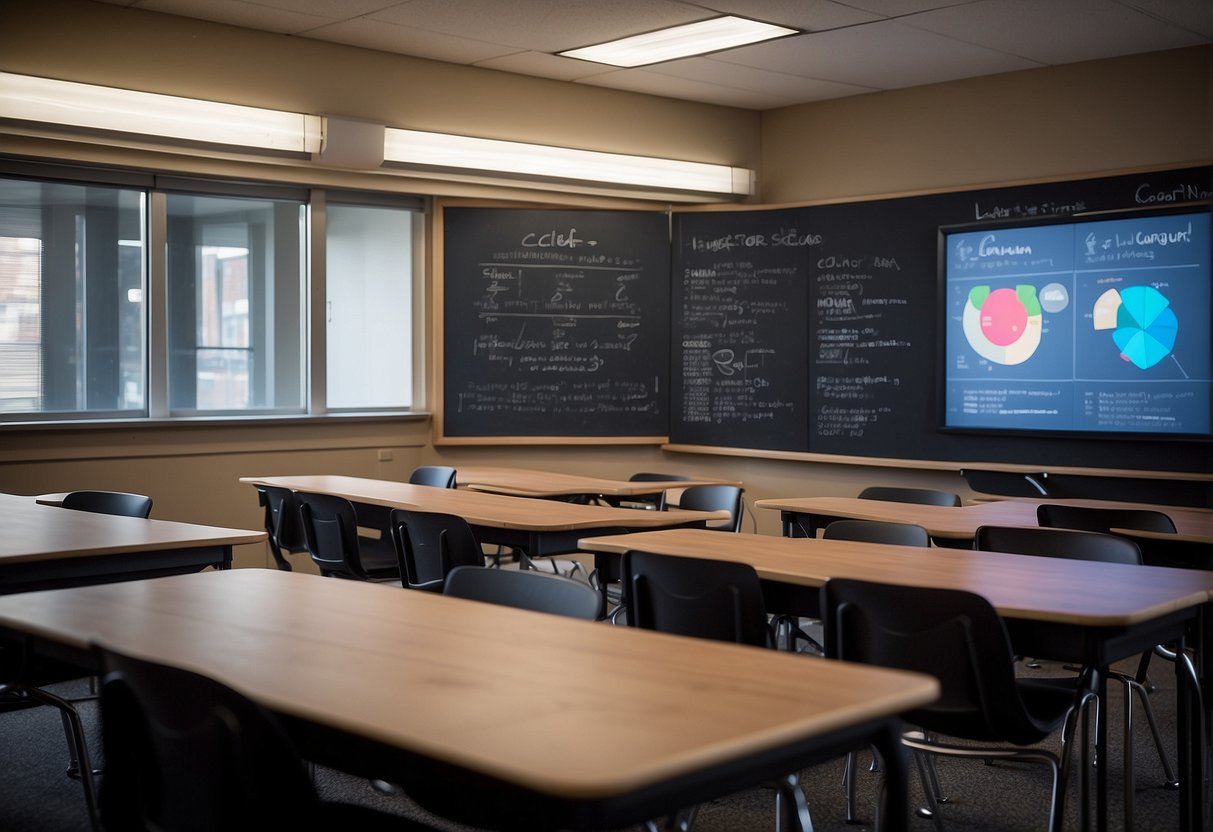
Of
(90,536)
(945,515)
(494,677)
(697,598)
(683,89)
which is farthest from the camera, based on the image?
(683,89)

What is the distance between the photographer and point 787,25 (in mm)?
5926

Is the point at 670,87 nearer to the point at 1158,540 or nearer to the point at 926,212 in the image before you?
the point at 926,212

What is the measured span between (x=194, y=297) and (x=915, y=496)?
3.99m

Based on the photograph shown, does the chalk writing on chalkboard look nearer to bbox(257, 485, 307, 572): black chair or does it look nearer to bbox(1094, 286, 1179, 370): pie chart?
bbox(1094, 286, 1179, 370): pie chart

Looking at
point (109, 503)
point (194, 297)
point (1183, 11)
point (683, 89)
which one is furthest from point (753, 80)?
point (109, 503)

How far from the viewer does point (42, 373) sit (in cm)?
602

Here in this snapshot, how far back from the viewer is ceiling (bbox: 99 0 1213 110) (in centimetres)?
561

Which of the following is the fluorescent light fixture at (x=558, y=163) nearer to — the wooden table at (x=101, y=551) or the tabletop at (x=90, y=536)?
the tabletop at (x=90, y=536)

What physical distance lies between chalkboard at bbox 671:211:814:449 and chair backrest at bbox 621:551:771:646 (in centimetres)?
449

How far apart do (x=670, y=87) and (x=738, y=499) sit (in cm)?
315

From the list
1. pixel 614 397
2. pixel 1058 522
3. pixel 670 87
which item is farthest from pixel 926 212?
pixel 1058 522

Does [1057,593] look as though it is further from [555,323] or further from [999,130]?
[555,323]

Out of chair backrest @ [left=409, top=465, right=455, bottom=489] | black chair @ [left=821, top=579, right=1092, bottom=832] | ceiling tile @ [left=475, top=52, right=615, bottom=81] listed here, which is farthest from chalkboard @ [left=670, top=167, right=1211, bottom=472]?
black chair @ [left=821, top=579, right=1092, bottom=832]

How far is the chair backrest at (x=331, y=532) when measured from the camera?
4.65 metres
